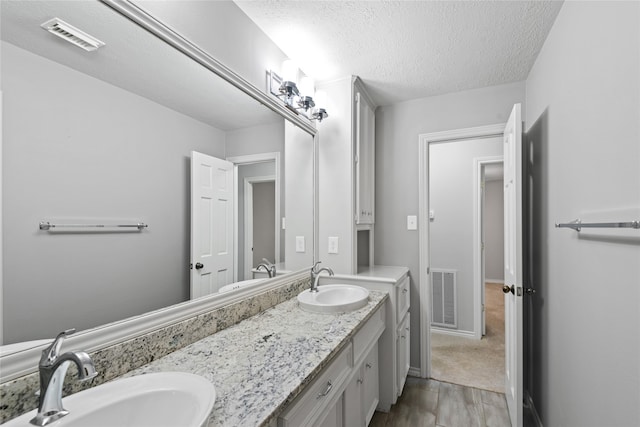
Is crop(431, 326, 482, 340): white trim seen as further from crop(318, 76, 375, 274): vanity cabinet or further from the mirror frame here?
the mirror frame

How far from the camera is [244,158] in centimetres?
154

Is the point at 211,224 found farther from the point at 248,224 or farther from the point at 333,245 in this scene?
the point at 333,245

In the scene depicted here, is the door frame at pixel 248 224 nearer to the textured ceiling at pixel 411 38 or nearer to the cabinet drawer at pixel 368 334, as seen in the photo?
the cabinet drawer at pixel 368 334

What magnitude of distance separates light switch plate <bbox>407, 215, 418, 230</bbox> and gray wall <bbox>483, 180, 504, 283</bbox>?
14.8 ft

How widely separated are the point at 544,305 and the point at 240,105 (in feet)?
7.00

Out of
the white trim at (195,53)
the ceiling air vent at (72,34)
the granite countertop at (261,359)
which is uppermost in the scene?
the white trim at (195,53)

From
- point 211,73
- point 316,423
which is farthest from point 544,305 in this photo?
point 211,73

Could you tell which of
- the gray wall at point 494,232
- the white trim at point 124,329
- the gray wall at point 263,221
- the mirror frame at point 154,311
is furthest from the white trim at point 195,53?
the gray wall at point 494,232

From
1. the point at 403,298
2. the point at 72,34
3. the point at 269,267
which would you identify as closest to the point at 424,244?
the point at 403,298

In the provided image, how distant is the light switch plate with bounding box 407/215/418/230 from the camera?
8.26 ft

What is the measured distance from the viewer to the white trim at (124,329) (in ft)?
2.42

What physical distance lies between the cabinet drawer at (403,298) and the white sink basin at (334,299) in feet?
1.07

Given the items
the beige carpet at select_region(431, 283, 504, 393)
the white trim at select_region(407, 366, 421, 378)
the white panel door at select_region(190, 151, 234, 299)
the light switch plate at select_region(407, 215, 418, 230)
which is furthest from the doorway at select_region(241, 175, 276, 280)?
the beige carpet at select_region(431, 283, 504, 393)

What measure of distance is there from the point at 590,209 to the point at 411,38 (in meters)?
1.29
